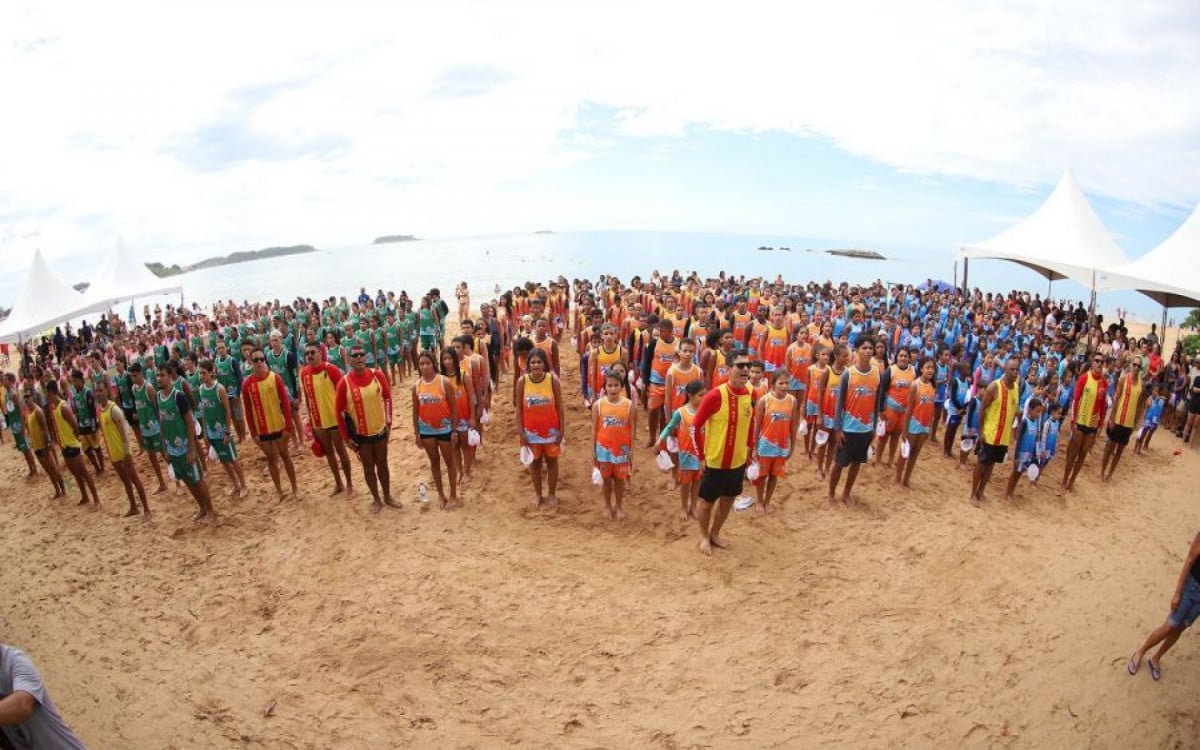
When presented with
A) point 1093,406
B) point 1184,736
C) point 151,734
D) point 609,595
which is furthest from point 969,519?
point 151,734

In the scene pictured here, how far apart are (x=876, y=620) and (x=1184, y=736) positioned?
2069 mm

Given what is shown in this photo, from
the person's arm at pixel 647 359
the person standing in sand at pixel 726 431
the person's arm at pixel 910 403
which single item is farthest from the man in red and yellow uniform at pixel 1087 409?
the person's arm at pixel 647 359

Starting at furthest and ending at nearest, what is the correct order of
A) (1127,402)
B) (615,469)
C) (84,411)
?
1. (84,411)
2. (1127,402)
3. (615,469)

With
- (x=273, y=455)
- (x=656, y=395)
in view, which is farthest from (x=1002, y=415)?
(x=273, y=455)

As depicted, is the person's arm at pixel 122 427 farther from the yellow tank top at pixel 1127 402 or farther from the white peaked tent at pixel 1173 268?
the white peaked tent at pixel 1173 268

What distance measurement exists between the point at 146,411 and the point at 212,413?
5.58ft

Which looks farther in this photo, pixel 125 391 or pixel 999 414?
pixel 125 391

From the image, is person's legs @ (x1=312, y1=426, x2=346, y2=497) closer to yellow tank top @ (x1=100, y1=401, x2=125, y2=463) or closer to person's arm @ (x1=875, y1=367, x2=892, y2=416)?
yellow tank top @ (x1=100, y1=401, x2=125, y2=463)

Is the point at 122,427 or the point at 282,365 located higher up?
the point at 282,365

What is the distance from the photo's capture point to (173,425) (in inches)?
297

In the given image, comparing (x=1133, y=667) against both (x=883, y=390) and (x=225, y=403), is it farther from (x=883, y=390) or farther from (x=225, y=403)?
(x=225, y=403)

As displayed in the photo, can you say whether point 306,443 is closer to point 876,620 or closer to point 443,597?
point 443,597

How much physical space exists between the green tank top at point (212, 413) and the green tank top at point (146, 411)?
116 cm

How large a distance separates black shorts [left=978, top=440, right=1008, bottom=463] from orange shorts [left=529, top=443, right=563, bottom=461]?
5.40 m
